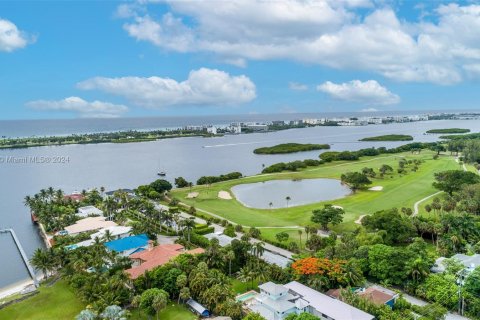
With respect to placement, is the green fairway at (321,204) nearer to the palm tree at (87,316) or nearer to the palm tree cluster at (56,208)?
the palm tree cluster at (56,208)

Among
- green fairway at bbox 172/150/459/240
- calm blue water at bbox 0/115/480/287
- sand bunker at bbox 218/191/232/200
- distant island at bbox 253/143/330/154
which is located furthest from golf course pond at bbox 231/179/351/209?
distant island at bbox 253/143/330/154

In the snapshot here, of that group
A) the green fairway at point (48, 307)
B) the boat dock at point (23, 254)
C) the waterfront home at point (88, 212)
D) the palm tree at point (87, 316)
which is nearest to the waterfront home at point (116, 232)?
the boat dock at point (23, 254)

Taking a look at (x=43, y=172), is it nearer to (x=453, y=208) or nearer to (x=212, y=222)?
(x=212, y=222)

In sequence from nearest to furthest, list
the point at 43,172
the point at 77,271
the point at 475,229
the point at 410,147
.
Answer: the point at 77,271, the point at 475,229, the point at 43,172, the point at 410,147

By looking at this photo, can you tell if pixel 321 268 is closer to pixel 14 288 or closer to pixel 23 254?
pixel 14 288

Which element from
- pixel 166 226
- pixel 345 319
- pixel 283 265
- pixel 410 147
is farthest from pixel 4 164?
pixel 410 147

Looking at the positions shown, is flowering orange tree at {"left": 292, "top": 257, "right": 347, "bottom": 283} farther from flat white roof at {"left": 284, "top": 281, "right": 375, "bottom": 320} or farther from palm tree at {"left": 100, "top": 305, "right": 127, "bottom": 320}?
palm tree at {"left": 100, "top": 305, "right": 127, "bottom": 320}
